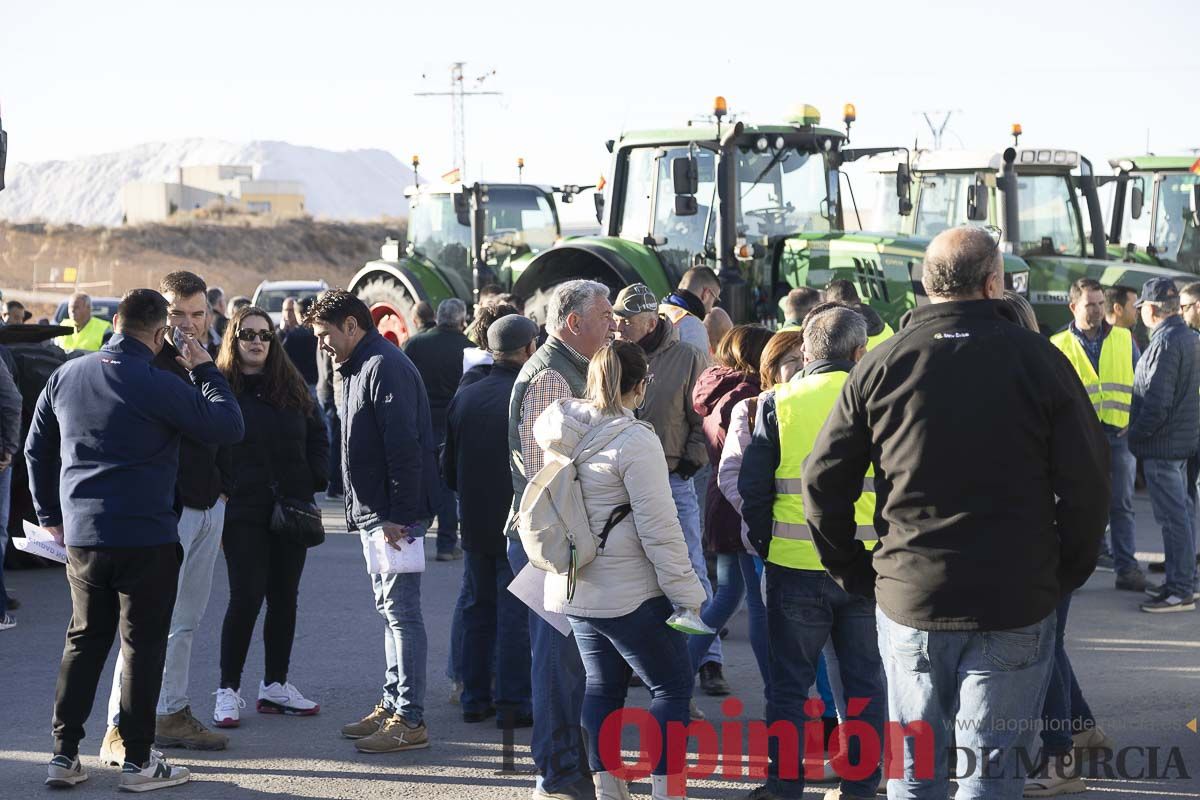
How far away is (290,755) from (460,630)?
0.93 metres

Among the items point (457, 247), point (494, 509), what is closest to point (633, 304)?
point (494, 509)

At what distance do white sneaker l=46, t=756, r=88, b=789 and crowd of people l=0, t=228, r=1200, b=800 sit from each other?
11 millimetres

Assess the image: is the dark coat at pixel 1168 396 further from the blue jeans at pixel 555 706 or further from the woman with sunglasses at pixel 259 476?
the woman with sunglasses at pixel 259 476

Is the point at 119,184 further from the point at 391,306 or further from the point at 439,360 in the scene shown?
the point at 439,360

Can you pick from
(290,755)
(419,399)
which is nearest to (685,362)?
(419,399)

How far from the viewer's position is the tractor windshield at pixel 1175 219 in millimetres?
16250

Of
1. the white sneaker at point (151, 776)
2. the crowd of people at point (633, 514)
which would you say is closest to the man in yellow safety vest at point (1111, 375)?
the crowd of people at point (633, 514)

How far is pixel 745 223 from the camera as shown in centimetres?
1197

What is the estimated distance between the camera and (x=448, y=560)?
10070mm

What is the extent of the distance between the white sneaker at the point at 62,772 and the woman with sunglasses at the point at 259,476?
0.83m

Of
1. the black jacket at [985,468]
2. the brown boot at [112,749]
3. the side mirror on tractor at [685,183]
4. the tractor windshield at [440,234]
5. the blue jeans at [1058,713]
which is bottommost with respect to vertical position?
the brown boot at [112,749]

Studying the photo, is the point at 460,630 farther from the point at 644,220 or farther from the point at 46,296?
the point at 46,296

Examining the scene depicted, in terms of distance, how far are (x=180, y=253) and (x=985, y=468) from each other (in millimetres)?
61564

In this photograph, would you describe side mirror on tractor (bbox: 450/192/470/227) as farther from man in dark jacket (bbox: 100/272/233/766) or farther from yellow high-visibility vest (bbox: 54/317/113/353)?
man in dark jacket (bbox: 100/272/233/766)
